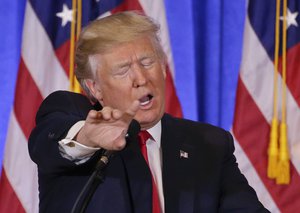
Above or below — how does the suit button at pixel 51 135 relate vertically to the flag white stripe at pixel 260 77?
above

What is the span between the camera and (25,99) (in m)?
2.63

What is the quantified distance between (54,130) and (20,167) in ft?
4.54

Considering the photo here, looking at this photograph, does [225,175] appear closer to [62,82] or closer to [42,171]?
[42,171]

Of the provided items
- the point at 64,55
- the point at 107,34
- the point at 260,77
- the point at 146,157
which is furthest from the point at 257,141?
the point at 107,34

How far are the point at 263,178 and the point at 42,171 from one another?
1491 mm

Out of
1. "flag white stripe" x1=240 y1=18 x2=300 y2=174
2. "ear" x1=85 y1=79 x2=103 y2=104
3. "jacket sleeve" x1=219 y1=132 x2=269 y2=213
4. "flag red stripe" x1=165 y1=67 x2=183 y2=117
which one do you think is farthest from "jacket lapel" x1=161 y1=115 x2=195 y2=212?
"flag white stripe" x1=240 y1=18 x2=300 y2=174

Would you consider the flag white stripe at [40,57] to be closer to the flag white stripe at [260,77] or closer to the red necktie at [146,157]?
the flag white stripe at [260,77]

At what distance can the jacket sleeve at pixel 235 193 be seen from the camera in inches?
64.7

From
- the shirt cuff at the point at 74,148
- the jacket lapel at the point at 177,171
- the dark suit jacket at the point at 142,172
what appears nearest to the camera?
the shirt cuff at the point at 74,148

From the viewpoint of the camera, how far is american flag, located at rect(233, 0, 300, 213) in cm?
273

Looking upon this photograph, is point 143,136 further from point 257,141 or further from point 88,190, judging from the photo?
point 257,141

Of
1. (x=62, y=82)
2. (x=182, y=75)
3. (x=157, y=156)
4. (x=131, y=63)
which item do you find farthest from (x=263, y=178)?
(x=131, y=63)

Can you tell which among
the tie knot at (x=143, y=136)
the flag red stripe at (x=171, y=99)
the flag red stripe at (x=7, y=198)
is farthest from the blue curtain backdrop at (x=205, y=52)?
the tie knot at (x=143, y=136)

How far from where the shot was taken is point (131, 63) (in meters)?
1.56
